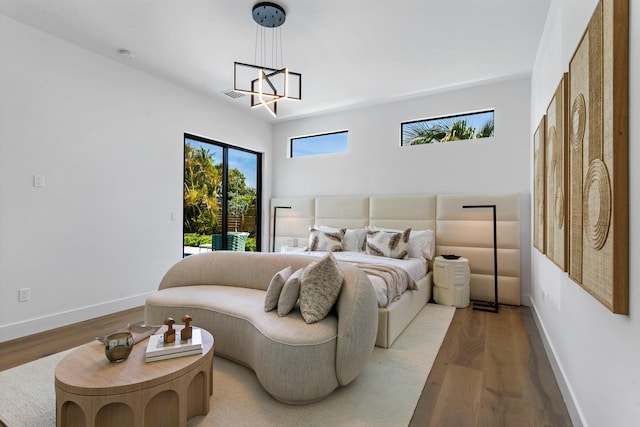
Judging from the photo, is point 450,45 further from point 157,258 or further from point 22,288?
point 22,288

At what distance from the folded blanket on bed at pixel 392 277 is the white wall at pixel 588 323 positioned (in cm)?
121

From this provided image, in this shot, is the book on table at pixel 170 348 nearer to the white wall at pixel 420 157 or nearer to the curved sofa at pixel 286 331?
the curved sofa at pixel 286 331

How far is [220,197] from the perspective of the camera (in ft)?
17.0

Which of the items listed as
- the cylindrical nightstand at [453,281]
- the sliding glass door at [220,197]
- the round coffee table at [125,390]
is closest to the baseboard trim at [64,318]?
the sliding glass door at [220,197]

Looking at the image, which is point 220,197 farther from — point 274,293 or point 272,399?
point 272,399

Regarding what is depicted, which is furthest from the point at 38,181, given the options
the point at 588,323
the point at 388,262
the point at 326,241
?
the point at 588,323

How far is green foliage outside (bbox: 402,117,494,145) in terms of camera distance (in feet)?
14.6

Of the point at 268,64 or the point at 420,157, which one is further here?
the point at 420,157

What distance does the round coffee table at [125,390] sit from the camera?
1440 mm

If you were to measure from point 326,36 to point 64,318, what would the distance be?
12.9ft

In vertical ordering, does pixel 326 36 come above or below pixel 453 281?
above

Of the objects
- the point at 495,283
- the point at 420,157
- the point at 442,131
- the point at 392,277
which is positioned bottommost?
the point at 495,283

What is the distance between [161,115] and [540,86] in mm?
4519

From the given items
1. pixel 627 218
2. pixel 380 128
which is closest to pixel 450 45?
pixel 380 128
